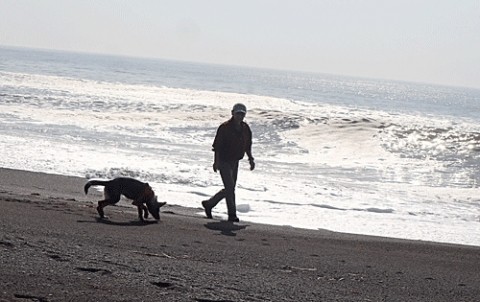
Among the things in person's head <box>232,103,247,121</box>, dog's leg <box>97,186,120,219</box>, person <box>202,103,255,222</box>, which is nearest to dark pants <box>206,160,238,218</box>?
person <box>202,103,255,222</box>

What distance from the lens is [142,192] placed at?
8469mm

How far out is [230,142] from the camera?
9516mm

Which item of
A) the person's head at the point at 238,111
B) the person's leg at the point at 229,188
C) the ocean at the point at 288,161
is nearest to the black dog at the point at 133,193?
the person's leg at the point at 229,188

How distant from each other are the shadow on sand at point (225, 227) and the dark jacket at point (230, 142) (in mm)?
878

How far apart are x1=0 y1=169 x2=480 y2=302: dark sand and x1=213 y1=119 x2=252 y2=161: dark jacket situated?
2.99ft

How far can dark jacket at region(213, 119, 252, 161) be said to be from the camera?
9.51m

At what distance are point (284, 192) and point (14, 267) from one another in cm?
905

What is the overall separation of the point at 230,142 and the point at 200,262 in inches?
143

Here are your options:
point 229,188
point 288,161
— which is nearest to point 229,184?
point 229,188

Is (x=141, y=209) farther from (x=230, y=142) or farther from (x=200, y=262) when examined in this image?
(x=200, y=262)

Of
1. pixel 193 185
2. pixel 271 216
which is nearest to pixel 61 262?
pixel 271 216

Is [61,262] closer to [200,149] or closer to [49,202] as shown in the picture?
[49,202]

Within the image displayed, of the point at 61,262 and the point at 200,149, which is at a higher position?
the point at 61,262

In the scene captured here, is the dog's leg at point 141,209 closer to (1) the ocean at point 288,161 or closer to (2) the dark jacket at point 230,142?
(2) the dark jacket at point 230,142
